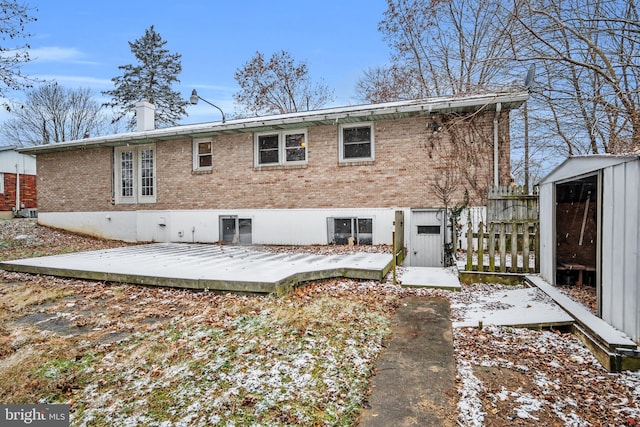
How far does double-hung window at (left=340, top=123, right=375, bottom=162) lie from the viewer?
10.5 meters

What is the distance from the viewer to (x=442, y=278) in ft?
21.3

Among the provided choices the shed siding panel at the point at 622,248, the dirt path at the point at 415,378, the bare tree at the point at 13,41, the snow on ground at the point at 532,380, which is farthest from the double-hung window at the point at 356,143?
the bare tree at the point at 13,41

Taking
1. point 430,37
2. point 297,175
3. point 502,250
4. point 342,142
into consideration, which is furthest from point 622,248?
point 430,37

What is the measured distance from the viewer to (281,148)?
1145 cm

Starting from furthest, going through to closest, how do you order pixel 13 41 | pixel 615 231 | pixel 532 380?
pixel 13 41 → pixel 615 231 → pixel 532 380

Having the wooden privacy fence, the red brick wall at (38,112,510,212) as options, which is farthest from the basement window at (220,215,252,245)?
the wooden privacy fence

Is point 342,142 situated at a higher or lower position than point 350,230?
higher

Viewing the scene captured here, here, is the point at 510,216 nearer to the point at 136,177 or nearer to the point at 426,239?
the point at 426,239

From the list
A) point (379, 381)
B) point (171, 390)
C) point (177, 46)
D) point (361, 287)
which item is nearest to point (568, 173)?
point (361, 287)

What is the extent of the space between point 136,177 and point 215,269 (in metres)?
9.09

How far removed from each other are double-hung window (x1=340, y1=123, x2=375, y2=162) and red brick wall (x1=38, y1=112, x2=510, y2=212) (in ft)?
0.66

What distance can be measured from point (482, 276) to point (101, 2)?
14.3 metres

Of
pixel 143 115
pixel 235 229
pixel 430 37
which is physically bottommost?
pixel 235 229

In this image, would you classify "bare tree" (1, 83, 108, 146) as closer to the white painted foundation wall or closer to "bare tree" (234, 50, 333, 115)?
"bare tree" (234, 50, 333, 115)
